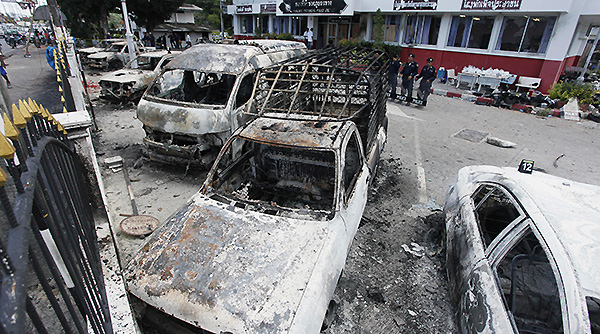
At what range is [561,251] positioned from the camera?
7.70 ft

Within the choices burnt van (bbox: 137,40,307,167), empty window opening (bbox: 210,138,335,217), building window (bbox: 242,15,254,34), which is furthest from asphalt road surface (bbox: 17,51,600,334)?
building window (bbox: 242,15,254,34)

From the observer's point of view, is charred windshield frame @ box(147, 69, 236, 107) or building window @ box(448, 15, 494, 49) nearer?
charred windshield frame @ box(147, 69, 236, 107)

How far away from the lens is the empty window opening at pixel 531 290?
261cm

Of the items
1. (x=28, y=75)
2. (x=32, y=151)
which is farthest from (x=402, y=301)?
(x=28, y=75)

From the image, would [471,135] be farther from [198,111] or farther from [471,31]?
[471,31]

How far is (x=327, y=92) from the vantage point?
4773 millimetres

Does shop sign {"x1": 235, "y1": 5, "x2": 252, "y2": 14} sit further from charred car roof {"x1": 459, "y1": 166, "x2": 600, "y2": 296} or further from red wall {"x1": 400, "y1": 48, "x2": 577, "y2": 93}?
charred car roof {"x1": 459, "y1": 166, "x2": 600, "y2": 296}

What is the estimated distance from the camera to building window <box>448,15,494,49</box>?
14.7m

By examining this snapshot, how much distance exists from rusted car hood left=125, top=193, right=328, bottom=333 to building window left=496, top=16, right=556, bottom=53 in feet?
50.9

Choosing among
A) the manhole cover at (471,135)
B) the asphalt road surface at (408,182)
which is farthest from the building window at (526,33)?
the manhole cover at (471,135)

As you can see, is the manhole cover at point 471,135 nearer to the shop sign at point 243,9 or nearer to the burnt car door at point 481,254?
the burnt car door at point 481,254

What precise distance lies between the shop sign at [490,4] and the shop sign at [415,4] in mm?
1487

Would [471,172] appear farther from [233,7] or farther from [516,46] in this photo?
[233,7]

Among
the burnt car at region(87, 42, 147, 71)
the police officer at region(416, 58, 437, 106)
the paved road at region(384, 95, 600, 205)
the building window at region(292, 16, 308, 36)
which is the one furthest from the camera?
the building window at region(292, 16, 308, 36)
